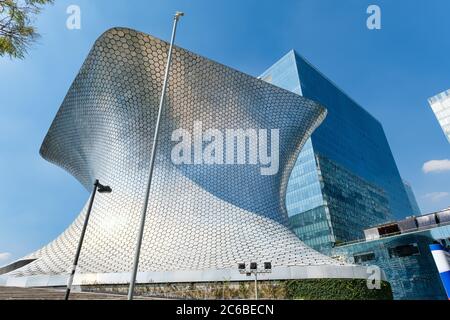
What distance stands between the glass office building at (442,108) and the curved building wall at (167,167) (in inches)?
2097

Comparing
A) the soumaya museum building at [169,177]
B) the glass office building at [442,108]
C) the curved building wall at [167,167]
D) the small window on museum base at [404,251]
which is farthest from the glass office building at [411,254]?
the glass office building at [442,108]

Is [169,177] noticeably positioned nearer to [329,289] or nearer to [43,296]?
[329,289]

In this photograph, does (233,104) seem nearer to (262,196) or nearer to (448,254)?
(262,196)

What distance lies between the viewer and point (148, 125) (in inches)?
1080

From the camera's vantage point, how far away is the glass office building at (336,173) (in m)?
55.0

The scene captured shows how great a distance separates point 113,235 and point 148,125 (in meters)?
9.84

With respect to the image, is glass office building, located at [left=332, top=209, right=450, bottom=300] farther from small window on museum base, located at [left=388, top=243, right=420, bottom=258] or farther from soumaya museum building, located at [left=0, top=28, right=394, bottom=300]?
soumaya museum building, located at [left=0, top=28, right=394, bottom=300]

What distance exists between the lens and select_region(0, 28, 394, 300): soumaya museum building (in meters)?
21.0

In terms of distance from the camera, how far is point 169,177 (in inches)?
1041

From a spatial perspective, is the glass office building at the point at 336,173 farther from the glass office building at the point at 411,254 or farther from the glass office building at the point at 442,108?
the glass office building at the point at 442,108

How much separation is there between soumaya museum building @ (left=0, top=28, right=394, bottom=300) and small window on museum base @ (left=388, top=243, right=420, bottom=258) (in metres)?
21.7

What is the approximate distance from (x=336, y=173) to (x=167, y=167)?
1767 inches

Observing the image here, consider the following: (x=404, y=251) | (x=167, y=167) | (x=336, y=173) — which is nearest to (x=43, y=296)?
(x=167, y=167)

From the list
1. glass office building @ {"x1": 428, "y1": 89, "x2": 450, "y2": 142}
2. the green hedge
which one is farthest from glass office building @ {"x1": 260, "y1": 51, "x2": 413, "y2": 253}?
the green hedge
